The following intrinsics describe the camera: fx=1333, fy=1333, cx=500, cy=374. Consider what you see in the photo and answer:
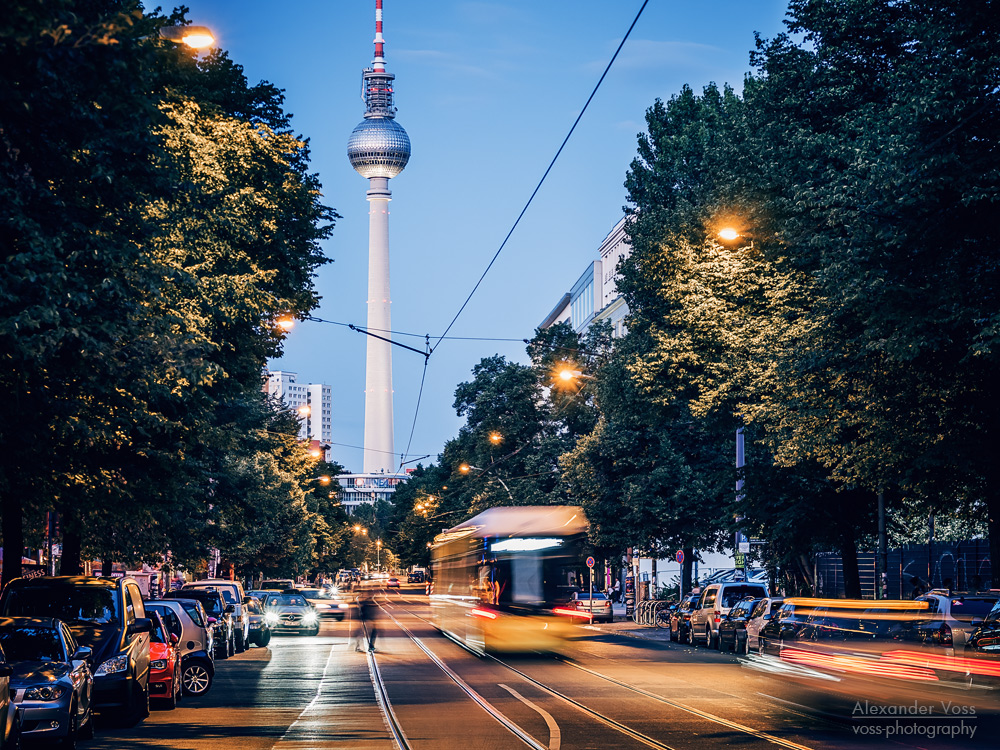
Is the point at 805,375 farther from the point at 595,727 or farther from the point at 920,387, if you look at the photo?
the point at 595,727

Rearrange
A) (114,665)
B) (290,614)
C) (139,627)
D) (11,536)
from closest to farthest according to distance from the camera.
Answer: (114,665) → (139,627) → (11,536) → (290,614)

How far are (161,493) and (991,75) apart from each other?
53.3 feet

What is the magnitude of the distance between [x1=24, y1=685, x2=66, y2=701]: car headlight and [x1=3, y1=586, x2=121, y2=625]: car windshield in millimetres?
4006

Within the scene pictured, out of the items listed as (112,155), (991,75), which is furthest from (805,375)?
(112,155)

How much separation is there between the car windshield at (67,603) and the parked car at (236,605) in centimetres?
1723

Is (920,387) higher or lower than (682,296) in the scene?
lower

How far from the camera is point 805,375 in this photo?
2853 cm

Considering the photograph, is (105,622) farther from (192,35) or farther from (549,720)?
(192,35)

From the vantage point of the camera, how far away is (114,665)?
17.2 m

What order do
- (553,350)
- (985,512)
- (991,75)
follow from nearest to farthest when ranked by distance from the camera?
(991,75) < (985,512) < (553,350)

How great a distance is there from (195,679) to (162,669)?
103 inches

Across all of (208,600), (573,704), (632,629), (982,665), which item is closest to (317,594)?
(632,629)

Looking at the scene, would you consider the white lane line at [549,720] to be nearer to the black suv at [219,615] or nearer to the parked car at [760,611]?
the parked car at [760,611]

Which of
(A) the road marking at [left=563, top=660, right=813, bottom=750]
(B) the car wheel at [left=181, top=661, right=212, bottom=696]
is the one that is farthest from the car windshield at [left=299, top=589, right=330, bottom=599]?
(A) the road marking at [left=563, top=660, right=813, bottom=750]
